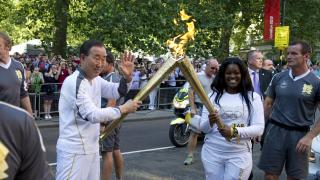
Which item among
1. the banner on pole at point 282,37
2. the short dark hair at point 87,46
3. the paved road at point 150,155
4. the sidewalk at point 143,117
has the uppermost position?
the banner on pole at point 282,37

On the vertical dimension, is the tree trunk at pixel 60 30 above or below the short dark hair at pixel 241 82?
above

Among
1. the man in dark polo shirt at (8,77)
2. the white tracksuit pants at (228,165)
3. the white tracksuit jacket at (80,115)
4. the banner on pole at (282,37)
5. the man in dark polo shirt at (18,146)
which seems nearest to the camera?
the man in dark polo shirt at (18,146)

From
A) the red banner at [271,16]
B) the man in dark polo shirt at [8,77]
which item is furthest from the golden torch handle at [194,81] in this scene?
the red banner at [271,16]

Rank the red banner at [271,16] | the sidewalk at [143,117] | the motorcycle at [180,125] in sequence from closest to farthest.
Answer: the motorcycle at [180,125] < the sidewalk at [143,117] < the red banner at [271,16]

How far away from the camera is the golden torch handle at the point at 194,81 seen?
362cm

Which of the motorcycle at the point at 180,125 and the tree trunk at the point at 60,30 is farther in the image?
the tree trunk at the point at 60,30

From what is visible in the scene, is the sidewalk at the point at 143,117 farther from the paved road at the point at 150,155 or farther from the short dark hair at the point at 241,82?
the short dark hair at the point at 241,82

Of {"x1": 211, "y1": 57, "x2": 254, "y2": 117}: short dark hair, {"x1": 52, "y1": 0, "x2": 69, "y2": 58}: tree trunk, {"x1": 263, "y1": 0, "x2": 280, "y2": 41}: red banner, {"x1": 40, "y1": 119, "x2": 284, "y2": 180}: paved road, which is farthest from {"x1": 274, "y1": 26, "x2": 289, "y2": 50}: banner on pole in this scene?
{"x1": 211, "y1": 57, "x2": 254, "y2": 117}: short dark hair

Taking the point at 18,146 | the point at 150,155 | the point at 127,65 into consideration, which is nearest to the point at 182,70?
the point at 127,65

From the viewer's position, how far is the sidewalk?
12.7m

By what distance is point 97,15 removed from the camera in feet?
63.9

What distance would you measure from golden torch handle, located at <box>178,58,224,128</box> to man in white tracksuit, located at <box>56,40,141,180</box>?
0.46m

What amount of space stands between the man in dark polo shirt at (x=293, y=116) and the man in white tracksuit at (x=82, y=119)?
6.00 ft

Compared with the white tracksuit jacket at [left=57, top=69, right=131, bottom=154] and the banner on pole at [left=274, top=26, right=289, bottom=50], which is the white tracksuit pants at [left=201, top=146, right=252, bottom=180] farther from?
the banner on pole at [left=274, top=26, right=289, bottom=50]
